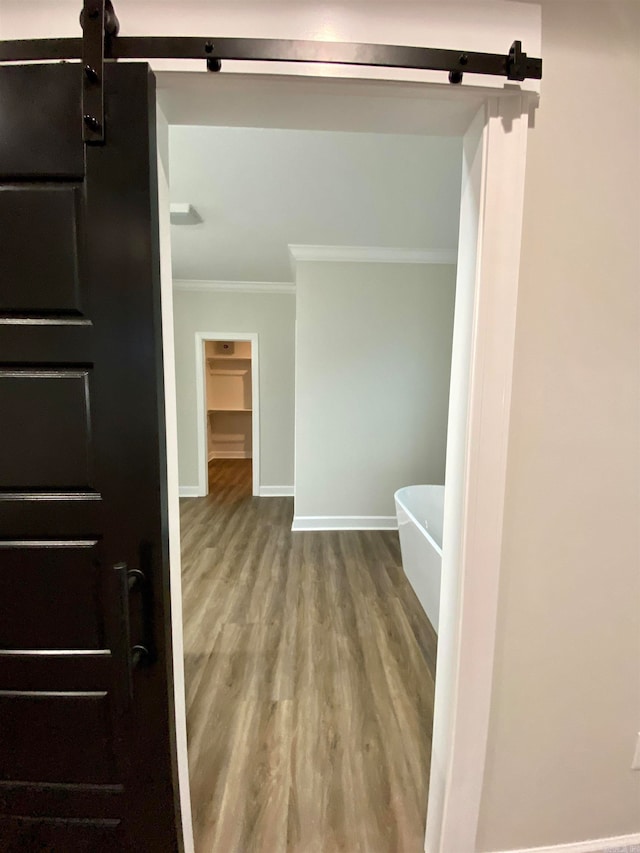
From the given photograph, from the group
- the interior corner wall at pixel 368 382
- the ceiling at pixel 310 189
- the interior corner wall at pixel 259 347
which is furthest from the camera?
the interior corner wall at pixel 259 347

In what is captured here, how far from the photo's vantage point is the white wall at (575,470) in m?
0.96

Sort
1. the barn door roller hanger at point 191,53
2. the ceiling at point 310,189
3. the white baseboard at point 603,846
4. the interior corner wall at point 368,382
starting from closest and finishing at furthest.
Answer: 1. the barn door roller hanger at point 191,53
2. the white baseboard at point 603,846
3. the ceiling at point 310,189
4. the interior corner wall at point 368,382

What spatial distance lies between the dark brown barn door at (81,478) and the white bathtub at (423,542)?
174 centimetres

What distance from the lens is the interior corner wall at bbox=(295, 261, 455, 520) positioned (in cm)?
377

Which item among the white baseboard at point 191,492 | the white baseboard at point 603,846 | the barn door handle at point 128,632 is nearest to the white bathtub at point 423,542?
the white baseboard at point 603,846

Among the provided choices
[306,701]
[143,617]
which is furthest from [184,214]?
[306,701]

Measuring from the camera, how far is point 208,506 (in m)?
4.80

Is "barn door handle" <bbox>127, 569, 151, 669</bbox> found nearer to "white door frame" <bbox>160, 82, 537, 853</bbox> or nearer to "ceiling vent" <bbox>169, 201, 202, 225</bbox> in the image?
"white door frame" <bbox>160, 82, 537, 853</bbox>

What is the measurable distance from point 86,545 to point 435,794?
1288 mm

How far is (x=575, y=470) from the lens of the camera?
3.47 ft

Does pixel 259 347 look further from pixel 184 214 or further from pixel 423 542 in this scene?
pixel 423 542

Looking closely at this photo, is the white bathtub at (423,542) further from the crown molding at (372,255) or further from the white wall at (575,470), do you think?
the crown molding at (372,255)

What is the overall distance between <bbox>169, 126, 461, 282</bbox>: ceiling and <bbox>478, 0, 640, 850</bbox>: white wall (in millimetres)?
702

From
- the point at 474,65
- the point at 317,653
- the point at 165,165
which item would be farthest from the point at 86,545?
the point at 317,653
